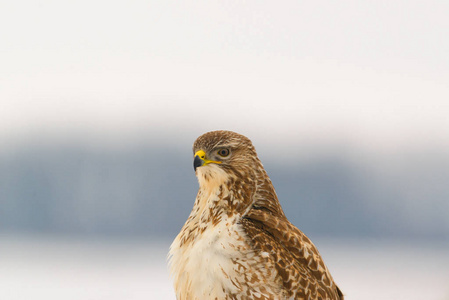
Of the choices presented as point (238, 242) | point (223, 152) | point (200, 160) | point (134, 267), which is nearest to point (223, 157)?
point (223, 152)

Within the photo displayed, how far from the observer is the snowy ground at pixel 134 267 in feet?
75.0

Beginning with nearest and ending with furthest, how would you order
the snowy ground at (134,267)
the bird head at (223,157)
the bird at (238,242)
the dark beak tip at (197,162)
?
the bird at (238,242), the dark beak tip at (197,162), the bird head at (223,157), the snowy ground at (134,267)

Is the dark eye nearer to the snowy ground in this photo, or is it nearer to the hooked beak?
the hooked beak

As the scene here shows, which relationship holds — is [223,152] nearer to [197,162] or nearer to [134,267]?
[197,162]

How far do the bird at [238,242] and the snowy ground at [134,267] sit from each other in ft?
18.1

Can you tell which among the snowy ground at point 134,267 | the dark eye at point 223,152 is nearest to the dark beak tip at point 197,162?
the dark eye at point 223,152

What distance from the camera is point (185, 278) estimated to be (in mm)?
4164

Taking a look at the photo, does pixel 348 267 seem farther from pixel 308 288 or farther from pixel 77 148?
pixel 308 288

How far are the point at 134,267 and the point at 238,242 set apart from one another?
29.8m

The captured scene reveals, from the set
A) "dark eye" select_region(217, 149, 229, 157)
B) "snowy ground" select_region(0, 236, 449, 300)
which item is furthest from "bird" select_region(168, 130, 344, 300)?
"snowy ground" select_region(0, 236, 449, 300)

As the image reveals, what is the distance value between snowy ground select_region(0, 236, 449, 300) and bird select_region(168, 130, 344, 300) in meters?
5.51

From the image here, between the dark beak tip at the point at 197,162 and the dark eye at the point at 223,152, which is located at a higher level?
the dark eye at the point at 223,152

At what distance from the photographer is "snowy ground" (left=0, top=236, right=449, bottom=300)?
22875mm

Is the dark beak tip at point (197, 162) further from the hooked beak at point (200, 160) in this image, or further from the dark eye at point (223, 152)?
the dark eye at point (223, 152)
